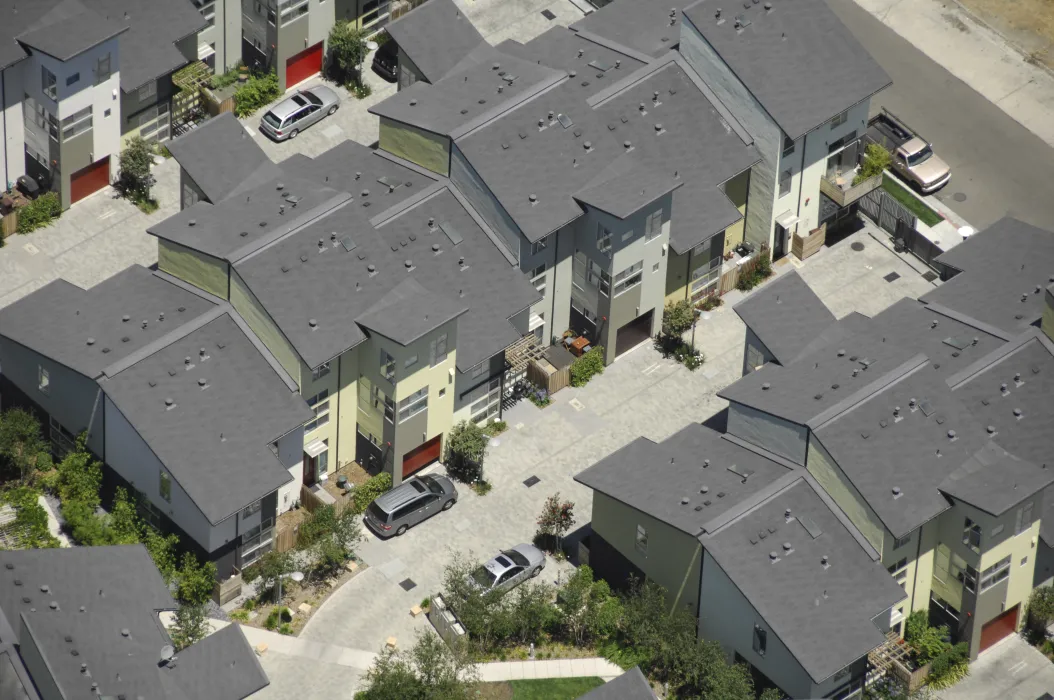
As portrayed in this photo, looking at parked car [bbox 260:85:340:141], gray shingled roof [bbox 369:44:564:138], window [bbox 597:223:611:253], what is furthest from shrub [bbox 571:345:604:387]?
parked car [bbox 260:85:340:141]

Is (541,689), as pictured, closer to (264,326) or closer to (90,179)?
(264,326)

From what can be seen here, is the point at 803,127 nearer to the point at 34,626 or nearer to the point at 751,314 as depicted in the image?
the point at 751,314

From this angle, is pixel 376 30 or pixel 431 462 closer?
pixel 431 462

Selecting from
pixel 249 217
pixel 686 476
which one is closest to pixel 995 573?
pixel 686 476

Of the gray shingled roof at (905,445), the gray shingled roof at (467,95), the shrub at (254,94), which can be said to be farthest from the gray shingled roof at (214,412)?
the gray shingled roof at (905,445)

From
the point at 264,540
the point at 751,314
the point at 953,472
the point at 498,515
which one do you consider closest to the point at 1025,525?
the point at 953,472

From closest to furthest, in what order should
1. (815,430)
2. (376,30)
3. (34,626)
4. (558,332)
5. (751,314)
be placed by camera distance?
(34,626), (815,430), (751,314), (558,332), (376,30)

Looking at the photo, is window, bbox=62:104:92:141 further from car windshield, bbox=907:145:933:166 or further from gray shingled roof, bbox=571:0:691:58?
car windshield, bbox=907:145:933:166

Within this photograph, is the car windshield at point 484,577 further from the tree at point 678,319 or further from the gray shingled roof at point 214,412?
the tree at point 678,319
